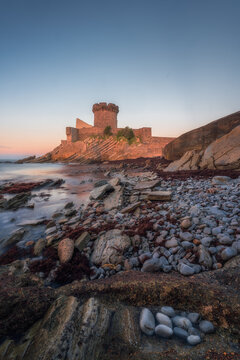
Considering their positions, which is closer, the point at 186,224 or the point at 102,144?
the point at 186,224

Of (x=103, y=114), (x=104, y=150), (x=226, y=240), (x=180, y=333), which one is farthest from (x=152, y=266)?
(x=103, y=114)

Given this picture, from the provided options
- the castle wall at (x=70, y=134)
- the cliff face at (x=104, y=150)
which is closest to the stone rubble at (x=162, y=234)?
the cliff face at (x=104, y=150)

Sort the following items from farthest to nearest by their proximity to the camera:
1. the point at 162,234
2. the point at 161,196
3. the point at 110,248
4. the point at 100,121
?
1. the point at 100,121
2. the point at 161,196
3. the point at 162,234
4. the point at 110,248

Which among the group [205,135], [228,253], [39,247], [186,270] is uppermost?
[205,135]

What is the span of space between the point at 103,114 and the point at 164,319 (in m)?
40.2

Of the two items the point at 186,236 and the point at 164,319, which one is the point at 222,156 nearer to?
the point at 186,236

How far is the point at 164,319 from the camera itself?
117 cm

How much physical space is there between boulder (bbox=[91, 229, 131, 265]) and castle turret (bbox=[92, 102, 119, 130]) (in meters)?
37.2

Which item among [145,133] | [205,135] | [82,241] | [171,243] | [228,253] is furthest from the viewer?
[145,133]

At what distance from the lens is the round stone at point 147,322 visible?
1.10m

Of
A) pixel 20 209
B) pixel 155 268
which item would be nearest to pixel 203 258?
pixel 155 268

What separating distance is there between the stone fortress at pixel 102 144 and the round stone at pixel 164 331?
2697 cm

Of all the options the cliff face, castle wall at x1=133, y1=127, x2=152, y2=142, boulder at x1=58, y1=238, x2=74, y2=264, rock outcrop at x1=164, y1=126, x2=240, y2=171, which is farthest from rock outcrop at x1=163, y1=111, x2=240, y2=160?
castle wall at x1=133, y1=127, x2=152, y2=142

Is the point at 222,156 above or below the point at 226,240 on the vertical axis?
above
